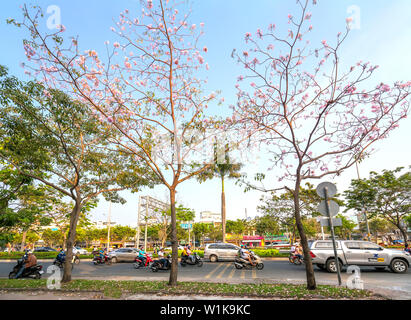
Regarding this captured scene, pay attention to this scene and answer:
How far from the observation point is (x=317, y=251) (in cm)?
1202

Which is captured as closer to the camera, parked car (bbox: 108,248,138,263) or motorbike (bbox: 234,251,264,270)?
motorbike (bbox: 234,251,264,270)

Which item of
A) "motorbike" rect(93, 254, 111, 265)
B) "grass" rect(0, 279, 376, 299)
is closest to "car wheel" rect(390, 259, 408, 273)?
"grass" rect(0, 279, 376, 299)

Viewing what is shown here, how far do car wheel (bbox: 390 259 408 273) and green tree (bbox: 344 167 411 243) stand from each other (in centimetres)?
941

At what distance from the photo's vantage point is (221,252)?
766 inches

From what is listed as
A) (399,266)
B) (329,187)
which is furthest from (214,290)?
(399,266)

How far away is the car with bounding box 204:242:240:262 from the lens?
19.3 metres

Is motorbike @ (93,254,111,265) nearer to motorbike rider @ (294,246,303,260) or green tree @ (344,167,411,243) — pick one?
motorbike rider @ (294,246,303,260)

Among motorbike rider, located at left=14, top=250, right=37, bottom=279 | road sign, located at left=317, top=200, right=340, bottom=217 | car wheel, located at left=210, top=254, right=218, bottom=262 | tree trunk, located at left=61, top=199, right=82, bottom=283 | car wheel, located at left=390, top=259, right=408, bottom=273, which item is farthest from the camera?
car wheel, located at left=210, top=254, right=218, bottom=262

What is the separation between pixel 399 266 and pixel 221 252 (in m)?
11.6
